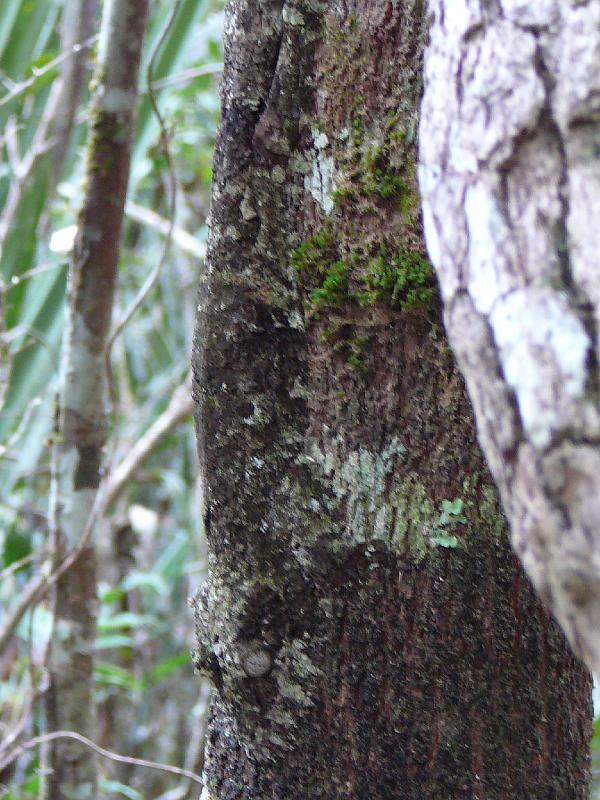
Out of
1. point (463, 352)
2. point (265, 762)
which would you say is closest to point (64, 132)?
point (265, 762)

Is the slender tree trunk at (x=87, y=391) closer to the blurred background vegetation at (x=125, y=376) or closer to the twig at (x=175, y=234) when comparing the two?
the blurred background vegetation at (x=125, y=376)

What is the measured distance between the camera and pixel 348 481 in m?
0.65

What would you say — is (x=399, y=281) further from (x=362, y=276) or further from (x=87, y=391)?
(x=87, y=391)

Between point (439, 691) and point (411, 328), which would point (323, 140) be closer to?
point (411, 328)

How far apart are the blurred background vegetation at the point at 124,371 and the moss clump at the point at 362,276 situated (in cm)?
73

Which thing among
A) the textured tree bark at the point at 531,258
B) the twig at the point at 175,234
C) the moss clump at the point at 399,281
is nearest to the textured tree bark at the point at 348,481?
the moss clump at the point at 399,281

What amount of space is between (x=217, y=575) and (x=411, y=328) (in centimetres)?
26

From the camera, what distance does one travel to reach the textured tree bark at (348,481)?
24.7 inches

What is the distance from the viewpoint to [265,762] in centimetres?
65

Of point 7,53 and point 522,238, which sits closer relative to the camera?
point 522,238

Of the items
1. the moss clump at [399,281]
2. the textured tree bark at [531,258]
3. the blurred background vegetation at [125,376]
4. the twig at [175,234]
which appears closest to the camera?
the textured tree bark at [531,258]

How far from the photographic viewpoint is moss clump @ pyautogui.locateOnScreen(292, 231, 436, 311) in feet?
2.04

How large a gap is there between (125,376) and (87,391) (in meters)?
1.55

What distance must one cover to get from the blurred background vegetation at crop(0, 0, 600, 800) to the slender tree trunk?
65mm
